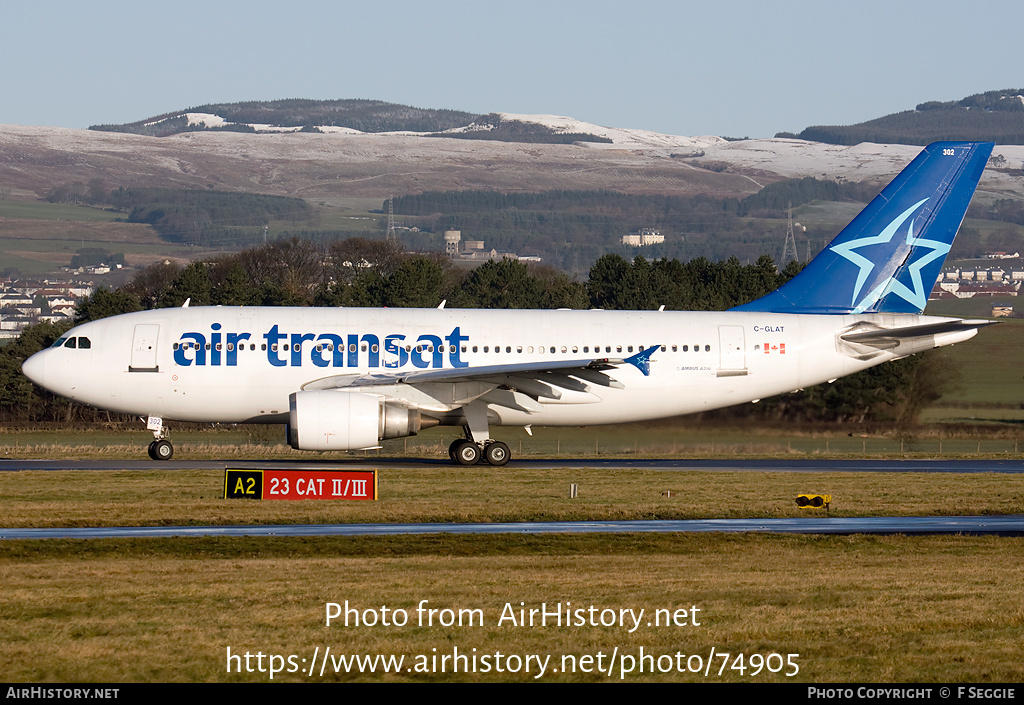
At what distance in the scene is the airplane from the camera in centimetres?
3347

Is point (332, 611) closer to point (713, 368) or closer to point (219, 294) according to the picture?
point (713, 368)

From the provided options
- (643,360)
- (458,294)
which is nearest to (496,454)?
(643,360)

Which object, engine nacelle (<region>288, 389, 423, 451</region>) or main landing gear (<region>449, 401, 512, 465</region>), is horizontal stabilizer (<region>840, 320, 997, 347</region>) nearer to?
main landing gear (<region>449, 401, 512, 465</region>)

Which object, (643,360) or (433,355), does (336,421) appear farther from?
(643,360)

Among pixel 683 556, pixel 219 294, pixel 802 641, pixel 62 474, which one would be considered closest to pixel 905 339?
pixel 683 556

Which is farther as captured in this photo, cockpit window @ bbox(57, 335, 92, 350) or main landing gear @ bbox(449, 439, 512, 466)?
main landing gear @ bbox(449, 439, 512, 466)

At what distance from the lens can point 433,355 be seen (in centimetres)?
3425

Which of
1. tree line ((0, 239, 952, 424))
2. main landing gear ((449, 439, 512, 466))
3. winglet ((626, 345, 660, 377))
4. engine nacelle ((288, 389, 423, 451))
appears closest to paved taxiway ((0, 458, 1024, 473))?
main landing gear ((449, 439, 512, 466))

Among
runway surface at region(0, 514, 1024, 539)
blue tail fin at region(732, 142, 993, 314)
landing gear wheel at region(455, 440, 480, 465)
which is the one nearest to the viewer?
runway surface at region(0, 514, 1024, 539)

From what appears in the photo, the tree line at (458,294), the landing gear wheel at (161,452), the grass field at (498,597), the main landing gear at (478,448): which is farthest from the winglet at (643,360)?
the landing gear wheel at (161,452)

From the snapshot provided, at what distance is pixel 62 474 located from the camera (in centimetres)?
3044

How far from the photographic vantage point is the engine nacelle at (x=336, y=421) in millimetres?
31438

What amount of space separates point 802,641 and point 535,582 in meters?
4.40

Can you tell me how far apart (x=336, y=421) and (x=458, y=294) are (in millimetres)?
68105
